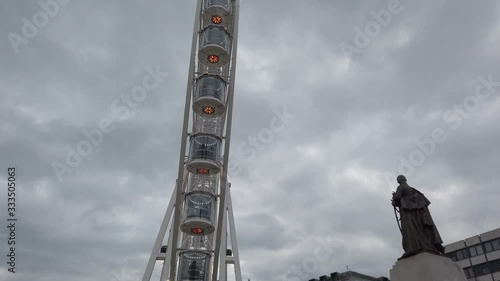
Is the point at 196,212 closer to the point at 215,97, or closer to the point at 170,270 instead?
the point at 170,270

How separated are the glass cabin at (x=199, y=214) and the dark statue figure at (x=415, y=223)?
63.0ft

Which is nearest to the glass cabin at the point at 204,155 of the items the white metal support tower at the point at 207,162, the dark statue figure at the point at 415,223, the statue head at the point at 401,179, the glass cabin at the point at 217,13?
the white metal support tower at the point at 207,162

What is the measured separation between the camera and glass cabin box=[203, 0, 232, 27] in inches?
1321

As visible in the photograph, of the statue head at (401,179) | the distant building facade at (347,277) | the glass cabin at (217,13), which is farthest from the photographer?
the distant building facade at (347,277)

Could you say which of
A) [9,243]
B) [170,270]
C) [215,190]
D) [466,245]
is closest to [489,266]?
[466,245]

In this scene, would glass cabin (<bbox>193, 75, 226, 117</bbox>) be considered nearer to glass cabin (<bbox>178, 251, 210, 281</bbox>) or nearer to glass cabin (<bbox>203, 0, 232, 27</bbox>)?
glass cabin (<bbox>203, 0, 232, 27</bbox>)

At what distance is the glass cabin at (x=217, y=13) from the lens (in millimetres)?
33562

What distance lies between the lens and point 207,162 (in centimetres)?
Result: 3181

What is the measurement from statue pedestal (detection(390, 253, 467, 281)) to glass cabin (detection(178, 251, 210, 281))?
2076cm

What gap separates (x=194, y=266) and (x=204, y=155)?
8.05 metres

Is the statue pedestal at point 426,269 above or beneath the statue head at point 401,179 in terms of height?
beneath

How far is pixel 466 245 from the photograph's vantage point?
5931 cm

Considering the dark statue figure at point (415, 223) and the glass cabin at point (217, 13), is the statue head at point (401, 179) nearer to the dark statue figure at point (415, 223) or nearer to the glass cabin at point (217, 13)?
the dark statue figure at point (415, 223)

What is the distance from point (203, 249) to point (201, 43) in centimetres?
1560
